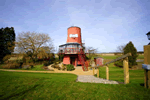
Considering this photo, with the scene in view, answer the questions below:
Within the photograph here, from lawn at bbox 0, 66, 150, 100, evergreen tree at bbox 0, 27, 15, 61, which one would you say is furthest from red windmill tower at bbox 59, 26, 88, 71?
evergreen tree at bbox 0, 27, 15, 61

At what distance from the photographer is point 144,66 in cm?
297

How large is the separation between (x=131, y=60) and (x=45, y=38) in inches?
774

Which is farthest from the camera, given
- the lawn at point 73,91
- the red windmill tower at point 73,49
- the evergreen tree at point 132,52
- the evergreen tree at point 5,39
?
the evergreen tree at point 5,39

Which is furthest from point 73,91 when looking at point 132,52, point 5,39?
point 5,39

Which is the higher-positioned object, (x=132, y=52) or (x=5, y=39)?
(x=5, y=39)

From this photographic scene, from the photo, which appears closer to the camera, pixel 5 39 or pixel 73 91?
pixel 73 91

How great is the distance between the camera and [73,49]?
57.5 feet

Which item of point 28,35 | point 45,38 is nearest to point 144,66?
point 45,38

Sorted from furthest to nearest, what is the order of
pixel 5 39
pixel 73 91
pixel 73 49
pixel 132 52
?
pixel 5 39
pixel 73 49
pixel 132 52
pixel 73 91

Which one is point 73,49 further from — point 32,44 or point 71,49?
point 32,44

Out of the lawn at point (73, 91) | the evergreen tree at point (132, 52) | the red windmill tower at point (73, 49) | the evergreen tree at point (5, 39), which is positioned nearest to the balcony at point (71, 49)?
the red windmill tower at point (73, 49)

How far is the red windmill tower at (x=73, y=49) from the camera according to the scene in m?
17.3

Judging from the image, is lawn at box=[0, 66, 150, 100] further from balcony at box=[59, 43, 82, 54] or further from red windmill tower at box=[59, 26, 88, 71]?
balcony at box=[59, 43, 82, 54]

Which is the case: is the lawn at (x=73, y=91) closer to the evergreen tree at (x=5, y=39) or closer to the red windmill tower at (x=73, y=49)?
the red windmill tower at (x=73, y=49)
